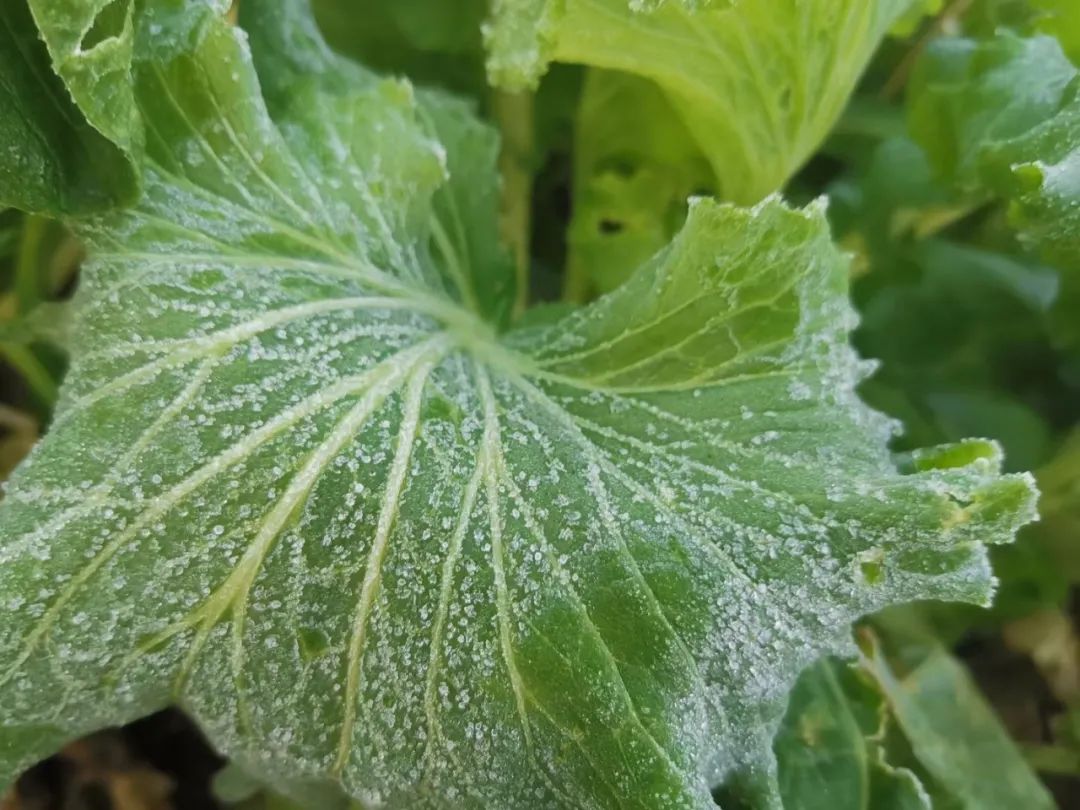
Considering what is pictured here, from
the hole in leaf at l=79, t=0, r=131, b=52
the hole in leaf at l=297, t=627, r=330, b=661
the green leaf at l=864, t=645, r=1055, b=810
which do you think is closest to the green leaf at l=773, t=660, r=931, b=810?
the green leaf at l=864, t=645, r=1055, b=810

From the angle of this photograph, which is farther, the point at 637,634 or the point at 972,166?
the point at 972,166

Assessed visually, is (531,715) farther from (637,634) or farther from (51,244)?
(51,244)

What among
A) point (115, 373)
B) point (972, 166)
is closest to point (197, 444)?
point (115, 373)

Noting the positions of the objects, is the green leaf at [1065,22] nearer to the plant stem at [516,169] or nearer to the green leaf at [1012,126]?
the green leaf at [1012,126]

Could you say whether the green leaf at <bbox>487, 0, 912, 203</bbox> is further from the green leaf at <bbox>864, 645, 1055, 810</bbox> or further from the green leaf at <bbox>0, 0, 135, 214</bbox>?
the green leaf at <bbox>864, 645, 1055, 810</bbox>

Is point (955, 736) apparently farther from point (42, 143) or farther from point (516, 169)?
point (42, 143)
